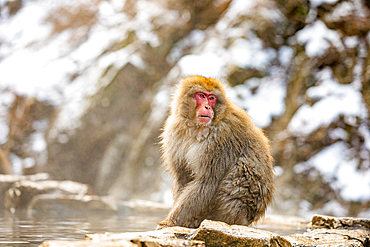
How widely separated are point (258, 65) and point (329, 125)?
2.15 m

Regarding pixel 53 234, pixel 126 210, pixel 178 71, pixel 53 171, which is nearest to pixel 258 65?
pixel 178 71

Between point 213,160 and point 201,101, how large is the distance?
50 centimetres

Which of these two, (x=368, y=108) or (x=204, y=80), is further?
(x=368, y=108)

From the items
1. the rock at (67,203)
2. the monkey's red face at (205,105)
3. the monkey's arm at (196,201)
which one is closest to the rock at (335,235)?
the monkey's arm at (196,201)

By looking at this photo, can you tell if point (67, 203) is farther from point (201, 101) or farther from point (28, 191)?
point (201, 101)

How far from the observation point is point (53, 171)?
331 inches

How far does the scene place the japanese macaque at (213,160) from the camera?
2.77m

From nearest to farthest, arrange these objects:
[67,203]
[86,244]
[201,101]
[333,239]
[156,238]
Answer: [86,244]
[156,238]
[333,239]
[201,101]
[67,203]

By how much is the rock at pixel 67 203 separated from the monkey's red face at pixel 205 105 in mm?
3204

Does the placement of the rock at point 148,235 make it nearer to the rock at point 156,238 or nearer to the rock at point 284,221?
the rock at point 156,238

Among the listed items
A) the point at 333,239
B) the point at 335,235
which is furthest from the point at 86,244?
the point at 335,235

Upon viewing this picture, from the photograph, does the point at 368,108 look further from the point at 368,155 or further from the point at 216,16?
the point at 216,16

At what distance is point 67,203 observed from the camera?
555 centimetres

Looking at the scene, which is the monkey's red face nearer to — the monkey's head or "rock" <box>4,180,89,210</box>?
the monkey's head
